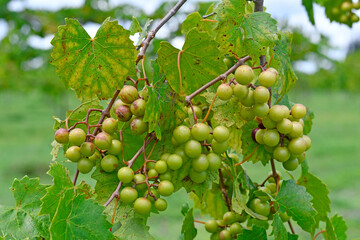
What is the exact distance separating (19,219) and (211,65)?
496 mm

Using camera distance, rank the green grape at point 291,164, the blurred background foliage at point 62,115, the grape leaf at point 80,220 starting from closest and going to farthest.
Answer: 1. the grape leaf at point 80,220
2. the green grape at point 291,164
3. the blurred background foliage at point 62,115

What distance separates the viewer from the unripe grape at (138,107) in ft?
2.46

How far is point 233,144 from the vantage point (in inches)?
39.4

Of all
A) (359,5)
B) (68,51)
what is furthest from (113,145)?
(359,5)

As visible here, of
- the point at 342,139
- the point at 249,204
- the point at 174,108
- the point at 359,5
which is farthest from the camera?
the point at 342,139

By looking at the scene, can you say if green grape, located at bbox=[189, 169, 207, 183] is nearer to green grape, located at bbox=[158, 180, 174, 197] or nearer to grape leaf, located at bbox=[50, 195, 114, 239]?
green grape, located at bbox=[158, 180, 174, 197]

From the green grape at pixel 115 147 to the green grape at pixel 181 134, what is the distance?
0.12 meters

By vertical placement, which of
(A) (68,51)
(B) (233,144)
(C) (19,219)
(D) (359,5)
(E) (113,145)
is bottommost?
(C) (19,219)

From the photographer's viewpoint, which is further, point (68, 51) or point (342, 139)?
point (342, 139)

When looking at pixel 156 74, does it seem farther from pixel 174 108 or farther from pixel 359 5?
pixel 359 5

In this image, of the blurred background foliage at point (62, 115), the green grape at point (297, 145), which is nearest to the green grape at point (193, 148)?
the green grape at point (297, 145)

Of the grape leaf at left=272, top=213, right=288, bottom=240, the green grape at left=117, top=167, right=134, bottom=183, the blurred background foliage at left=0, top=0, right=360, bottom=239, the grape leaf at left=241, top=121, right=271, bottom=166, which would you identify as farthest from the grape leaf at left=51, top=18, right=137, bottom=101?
the blurred background foliage at left=0, top=0, right=360, bottom=239

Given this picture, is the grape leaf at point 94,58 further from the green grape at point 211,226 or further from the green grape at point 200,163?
the green grape at point 211,226

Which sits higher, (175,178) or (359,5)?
(359,5)
